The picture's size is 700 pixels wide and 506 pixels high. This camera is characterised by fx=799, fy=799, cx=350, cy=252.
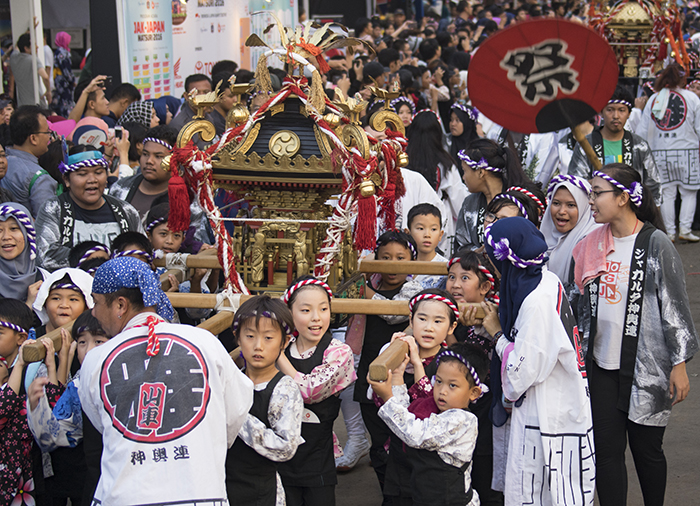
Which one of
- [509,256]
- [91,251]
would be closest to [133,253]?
[91,251]

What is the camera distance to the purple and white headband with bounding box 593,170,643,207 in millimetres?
3352

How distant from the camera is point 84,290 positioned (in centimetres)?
344

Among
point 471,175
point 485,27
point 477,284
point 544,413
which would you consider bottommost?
point 544,413

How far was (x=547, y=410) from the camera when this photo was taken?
3.00 m

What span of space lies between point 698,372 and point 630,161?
1733mm

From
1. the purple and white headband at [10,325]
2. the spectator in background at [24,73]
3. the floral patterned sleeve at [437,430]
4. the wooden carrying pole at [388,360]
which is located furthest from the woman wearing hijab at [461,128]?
the purple and white headband at [10,325]

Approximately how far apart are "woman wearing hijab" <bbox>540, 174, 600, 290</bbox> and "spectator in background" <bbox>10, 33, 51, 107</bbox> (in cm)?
512

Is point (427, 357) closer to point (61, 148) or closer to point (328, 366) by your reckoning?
point (328, 366)

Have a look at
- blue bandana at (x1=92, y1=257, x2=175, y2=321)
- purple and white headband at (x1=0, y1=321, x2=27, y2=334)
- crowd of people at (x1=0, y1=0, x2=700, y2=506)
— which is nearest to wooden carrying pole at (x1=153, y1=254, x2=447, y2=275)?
crowd of people at (x1=0, y1=0, x2=700, y2=506)

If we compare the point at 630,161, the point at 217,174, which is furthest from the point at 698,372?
the point at 217,174

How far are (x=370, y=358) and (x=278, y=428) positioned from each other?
124 cm

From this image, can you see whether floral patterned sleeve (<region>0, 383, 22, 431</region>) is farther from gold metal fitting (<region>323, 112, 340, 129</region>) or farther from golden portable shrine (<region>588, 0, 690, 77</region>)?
golden portable shrine (<region>588, 0, 690, 77</region>)

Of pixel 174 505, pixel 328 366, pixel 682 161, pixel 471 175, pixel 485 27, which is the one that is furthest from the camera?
pixel 485 27

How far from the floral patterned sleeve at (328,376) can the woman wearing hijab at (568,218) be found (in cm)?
126
